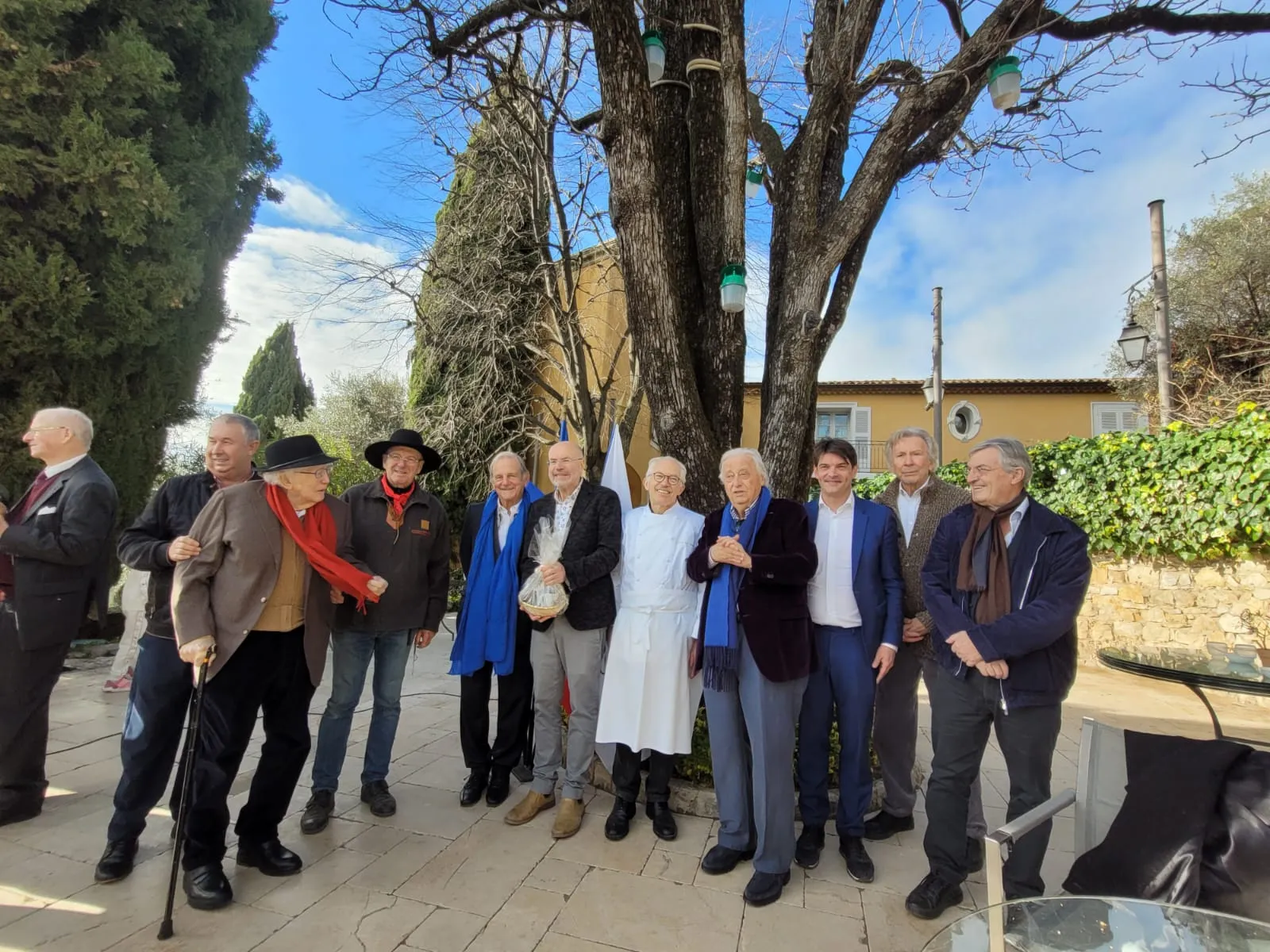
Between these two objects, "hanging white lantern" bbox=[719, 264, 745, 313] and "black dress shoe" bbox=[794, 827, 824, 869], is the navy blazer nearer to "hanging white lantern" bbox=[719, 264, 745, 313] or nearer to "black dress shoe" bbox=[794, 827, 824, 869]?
"black dress shoe" bbox=[794, 827, 824, 869]

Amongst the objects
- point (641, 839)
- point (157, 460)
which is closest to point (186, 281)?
point (157, 460)

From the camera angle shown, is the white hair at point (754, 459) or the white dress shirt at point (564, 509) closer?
the white hair at point (754, 459)

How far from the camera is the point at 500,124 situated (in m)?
9.59

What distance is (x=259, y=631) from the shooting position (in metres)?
2.71

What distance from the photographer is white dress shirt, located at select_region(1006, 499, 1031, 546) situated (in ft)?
8.58

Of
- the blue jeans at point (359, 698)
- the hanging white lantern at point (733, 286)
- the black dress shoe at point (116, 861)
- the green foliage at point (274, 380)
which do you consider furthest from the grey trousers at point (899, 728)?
the green foliage at point (274, 380)

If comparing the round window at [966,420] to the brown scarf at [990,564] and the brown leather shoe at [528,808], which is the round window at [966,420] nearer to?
the brown scarf at [990,564]

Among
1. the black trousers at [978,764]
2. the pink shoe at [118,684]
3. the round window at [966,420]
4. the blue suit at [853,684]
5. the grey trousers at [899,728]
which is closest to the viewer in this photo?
the black trousers at [978,764]

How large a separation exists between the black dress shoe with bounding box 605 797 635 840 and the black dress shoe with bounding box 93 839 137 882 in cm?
212

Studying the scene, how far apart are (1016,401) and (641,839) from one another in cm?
2129

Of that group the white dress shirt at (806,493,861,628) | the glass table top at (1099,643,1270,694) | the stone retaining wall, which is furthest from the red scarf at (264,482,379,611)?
the stone retaining wall

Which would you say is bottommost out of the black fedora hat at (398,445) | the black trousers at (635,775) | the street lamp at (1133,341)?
the black trousers at (635,775)

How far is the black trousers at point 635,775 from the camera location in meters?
3.28

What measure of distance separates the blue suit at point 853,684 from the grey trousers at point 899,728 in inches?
12.1
